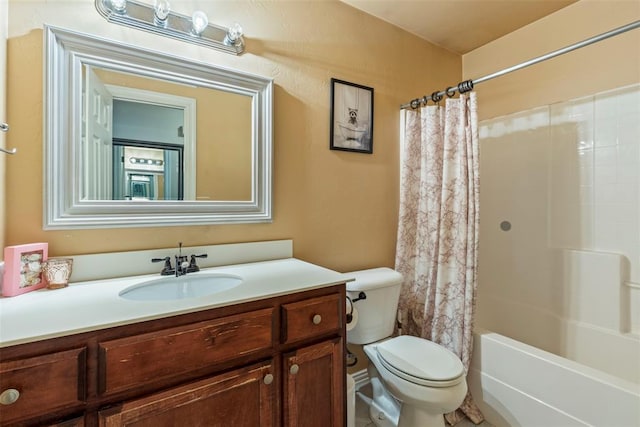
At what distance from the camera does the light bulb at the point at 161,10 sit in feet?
4.10

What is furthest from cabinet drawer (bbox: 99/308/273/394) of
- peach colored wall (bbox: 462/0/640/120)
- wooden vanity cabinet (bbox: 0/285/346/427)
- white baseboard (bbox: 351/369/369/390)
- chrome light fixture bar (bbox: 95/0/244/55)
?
peach colored wall (bbox: 462/0/640/120)

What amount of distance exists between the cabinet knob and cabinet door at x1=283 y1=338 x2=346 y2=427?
0.69 meters

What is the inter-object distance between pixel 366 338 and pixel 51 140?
1656mm

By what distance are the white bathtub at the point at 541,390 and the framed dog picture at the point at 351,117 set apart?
52.1 inches

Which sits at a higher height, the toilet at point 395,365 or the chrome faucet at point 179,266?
the chrome faucet at point 179,266

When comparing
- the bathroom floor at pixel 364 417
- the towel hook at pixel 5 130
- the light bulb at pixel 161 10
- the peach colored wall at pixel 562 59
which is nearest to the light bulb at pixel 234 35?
the light bulb at pixel 161 10

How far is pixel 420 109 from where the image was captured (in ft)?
6.46

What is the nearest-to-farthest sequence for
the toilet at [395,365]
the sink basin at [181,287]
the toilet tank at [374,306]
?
the sink basin at [181,287]
the toilet at [395,365]
the toilet tank at [374,306]

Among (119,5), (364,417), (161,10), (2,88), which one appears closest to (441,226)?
(364,417)

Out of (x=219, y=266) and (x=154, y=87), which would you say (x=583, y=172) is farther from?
(x=154, y=87)

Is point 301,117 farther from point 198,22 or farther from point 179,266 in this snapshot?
point 179,266

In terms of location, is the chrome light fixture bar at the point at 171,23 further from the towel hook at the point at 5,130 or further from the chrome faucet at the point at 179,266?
the chrome faucet at the point at 179,266

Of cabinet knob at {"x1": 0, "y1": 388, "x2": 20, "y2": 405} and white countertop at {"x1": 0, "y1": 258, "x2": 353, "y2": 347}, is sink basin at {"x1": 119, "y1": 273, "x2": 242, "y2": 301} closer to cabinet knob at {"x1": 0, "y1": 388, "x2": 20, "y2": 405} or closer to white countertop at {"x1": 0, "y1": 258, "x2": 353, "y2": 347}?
white countertop at {"x1": 0, "y1": 258, "x2": 353, "y2": 347}

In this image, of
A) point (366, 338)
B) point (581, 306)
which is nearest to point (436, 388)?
point (366, 338)
